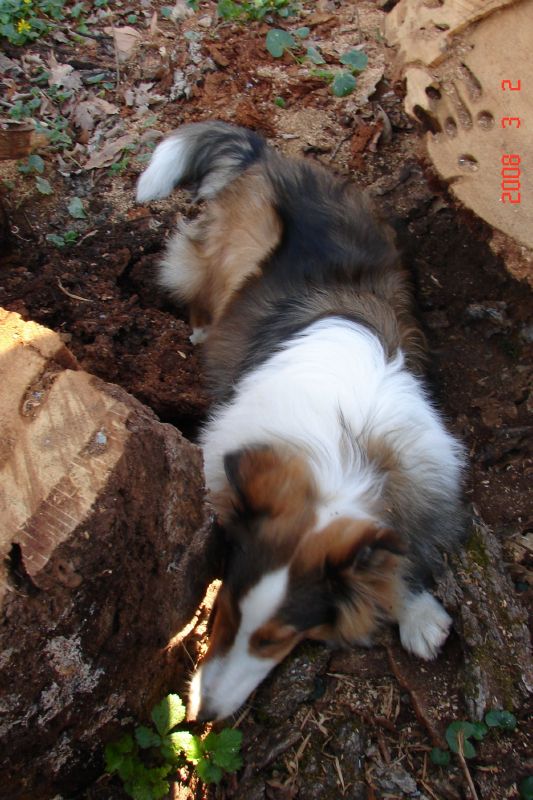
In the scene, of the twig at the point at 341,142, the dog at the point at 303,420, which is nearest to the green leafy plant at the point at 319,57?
the twig at the point at 341,142

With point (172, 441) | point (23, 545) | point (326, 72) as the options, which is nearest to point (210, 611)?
point (172, 441)

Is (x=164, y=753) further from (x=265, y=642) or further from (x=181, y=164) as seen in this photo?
(x=181, y=164)

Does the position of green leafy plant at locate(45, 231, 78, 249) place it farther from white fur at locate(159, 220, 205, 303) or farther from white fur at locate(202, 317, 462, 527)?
white fur at locate(202, 317, 462, 527)

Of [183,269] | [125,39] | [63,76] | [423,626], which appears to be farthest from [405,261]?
[125,39]

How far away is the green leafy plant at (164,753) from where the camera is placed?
217 cm

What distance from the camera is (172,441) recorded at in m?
2.10

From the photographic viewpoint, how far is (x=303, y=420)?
253 cm

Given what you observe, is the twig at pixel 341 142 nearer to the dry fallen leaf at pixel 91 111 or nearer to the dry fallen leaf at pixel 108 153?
the dry fallen leaf at pixel 108 153

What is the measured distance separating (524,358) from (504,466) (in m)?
0.60

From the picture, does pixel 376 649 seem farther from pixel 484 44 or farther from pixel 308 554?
pixel 484 44

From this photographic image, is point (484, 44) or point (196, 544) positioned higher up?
point (484, 44)

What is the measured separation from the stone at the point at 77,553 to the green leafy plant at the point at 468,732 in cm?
98

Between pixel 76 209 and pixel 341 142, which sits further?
pixel 341 142
